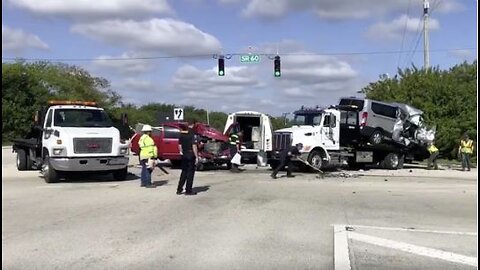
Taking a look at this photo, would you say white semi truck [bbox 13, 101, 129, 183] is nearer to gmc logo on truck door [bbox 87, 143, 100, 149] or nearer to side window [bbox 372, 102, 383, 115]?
gmc logo on truck door [bbox 87, 143, 100, 149]

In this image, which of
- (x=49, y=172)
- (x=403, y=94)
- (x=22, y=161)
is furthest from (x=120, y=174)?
(x=403, y=94)

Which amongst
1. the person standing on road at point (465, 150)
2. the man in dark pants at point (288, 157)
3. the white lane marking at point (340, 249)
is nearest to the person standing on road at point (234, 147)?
the man in dark pants at point (288, 157)

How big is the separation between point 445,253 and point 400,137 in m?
20.8

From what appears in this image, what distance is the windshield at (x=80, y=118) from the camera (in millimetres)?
18688

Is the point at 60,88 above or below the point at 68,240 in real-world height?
above

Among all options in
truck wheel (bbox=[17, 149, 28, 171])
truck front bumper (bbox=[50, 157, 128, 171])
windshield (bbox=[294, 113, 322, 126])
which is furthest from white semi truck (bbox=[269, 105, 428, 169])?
truck wheel (bbox=[17, 149, 28, 171])

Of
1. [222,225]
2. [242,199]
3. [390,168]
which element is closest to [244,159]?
[390,168]

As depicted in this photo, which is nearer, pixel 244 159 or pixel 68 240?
pixel 68 240

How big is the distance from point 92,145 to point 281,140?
9.47 meters

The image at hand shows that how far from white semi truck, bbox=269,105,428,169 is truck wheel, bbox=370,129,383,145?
0.18m

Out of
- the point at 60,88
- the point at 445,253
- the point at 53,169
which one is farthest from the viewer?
the point at 60,88

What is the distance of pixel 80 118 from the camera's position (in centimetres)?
1895

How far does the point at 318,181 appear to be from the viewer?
2042 centimetres

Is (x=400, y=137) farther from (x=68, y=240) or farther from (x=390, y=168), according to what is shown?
(x=68, y=240)
